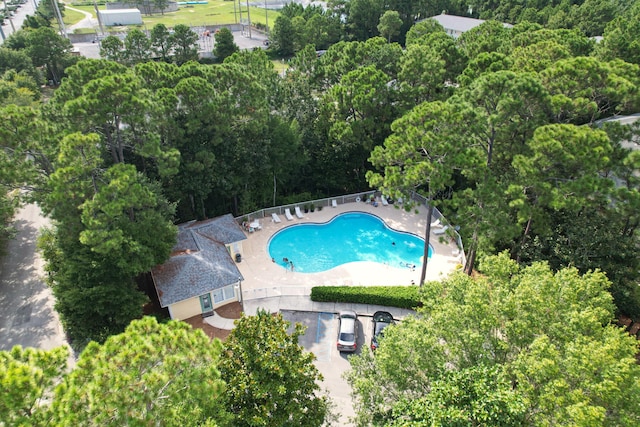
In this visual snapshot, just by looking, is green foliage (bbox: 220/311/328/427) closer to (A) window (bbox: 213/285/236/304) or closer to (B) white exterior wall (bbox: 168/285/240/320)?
(B) white exterior wall (bbox: 168/285/240/320)

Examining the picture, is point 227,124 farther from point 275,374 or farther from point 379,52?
point 275,374

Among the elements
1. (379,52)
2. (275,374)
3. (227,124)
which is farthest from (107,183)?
(379,52)

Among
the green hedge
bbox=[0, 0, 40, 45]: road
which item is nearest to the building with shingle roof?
the green hedge

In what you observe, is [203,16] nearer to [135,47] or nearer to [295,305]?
[135,47]

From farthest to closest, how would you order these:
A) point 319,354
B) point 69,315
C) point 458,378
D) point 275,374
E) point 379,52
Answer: point 379,52 → point 319,354 → point 69,315 → point 275,374 → point 458,378

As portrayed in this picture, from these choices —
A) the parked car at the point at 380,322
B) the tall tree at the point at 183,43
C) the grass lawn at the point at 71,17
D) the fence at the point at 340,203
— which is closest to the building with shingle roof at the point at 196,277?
the fence at the point at 340,203

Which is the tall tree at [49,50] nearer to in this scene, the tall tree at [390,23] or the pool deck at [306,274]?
the pool deck at [306,274]
